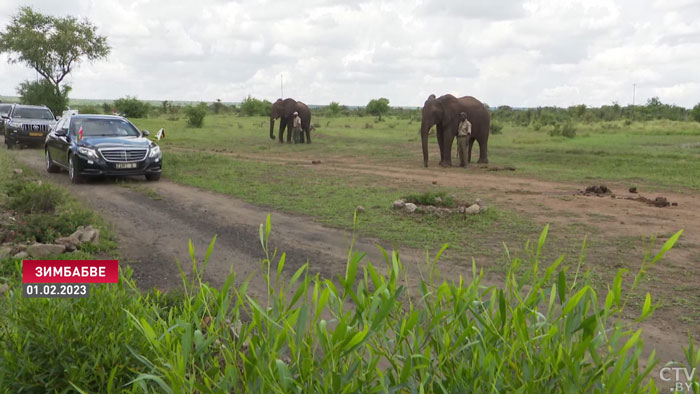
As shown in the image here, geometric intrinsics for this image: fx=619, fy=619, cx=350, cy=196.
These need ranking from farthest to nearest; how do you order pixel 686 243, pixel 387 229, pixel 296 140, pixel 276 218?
pixel 296 140 → pixel 276 218 → pixel 387 229 → pixel 686 243

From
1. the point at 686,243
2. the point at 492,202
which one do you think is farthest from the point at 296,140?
the point at 686,243

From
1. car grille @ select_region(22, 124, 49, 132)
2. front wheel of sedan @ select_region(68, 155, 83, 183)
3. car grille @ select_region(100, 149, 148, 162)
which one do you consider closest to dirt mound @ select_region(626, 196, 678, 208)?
car grille @ select_region(100, 149, 148, 162)

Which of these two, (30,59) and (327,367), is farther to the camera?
(30,59)

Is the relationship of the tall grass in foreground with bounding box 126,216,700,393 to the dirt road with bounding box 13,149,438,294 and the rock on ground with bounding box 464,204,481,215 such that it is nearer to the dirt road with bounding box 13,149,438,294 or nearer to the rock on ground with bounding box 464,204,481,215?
the dirt road with bounding box 13,149,438,294

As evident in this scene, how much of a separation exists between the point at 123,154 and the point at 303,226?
607 cm

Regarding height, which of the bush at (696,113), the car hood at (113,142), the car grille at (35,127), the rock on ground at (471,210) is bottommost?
the rock on ground at (471,210)

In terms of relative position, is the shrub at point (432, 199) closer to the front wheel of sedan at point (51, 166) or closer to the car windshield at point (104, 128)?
the car windshield at point (104, 128)

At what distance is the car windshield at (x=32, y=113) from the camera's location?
2362 centimetres

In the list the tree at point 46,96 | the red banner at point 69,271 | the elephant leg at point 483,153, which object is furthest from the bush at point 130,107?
the red banner at point 69,271

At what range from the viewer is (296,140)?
2795cm

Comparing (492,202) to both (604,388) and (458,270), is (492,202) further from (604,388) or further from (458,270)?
(604,388)

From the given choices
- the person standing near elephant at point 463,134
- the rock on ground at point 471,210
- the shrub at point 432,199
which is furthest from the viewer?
the person standing near elephant at point 463,134

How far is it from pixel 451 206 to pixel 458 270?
350 cm

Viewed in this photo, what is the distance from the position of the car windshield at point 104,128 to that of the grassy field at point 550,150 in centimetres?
788
